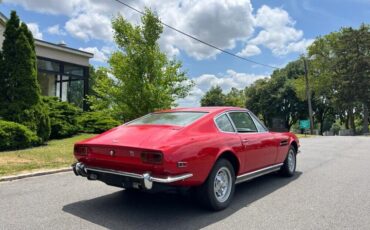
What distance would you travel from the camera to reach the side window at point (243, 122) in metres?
5.89

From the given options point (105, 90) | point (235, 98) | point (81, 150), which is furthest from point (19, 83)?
point (235, 98)

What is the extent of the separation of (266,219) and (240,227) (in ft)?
1.64

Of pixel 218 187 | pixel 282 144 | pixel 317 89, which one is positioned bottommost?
pixel 218 187

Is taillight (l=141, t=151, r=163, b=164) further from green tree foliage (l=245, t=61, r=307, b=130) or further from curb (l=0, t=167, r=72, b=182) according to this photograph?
green tree foliage (l=245, t=61, r=307, b=130)

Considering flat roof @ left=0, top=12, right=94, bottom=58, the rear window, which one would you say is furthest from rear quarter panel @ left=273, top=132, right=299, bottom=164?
flat roof @ left=0, top=12, right=94, bottom=58

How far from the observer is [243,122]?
20.2ft

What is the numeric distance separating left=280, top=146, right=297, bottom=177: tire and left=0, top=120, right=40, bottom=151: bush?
807 centimetres

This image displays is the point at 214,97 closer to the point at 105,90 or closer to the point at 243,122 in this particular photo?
the point at 105,90

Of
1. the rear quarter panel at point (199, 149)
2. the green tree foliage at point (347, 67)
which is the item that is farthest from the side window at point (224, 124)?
the green tree foliage at point (347, 67)

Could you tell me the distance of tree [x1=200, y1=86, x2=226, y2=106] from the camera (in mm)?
63594

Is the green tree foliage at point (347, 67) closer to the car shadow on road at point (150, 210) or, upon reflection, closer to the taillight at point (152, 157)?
the car shadow on road at point (150, 210)

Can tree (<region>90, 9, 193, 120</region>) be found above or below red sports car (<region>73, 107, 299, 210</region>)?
above

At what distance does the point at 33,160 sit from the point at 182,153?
20.2 ft

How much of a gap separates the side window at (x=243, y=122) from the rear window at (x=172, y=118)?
2.21 ft
